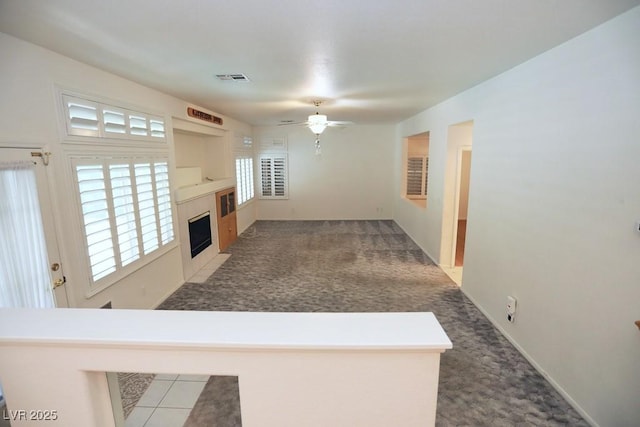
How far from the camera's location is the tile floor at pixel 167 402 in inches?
80.7

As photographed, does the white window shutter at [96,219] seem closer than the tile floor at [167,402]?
No

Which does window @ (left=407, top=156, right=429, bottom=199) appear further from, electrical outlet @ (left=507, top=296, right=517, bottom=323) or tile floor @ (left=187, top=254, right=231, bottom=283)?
electrical outlet @ (left=507, top=296, right=517, bottom=323)

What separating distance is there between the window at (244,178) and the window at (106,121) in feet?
10.8

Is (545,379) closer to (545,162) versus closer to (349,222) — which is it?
(545,162)

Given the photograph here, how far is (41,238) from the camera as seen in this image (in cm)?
218

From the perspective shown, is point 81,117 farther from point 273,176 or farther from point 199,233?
point 273,176

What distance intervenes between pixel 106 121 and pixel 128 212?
923 mm

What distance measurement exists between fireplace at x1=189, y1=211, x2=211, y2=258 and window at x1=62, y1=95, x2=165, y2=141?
5.18 feet

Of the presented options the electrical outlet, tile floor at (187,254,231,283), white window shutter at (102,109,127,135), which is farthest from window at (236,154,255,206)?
the electrical outlet

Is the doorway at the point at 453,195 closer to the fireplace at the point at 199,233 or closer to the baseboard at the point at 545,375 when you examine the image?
the baseboard at the point at 545,375

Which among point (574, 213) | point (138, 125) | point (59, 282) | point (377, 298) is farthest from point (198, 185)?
point (574, 213)

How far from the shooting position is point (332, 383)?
1099 mm

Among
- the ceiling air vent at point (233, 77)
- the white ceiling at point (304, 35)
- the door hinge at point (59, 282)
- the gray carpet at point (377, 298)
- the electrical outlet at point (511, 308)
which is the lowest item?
the gray carpet at point (377, 298)

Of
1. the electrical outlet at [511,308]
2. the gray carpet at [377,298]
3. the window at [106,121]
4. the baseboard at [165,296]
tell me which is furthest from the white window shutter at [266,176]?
the electrical outlet at [511,308]
